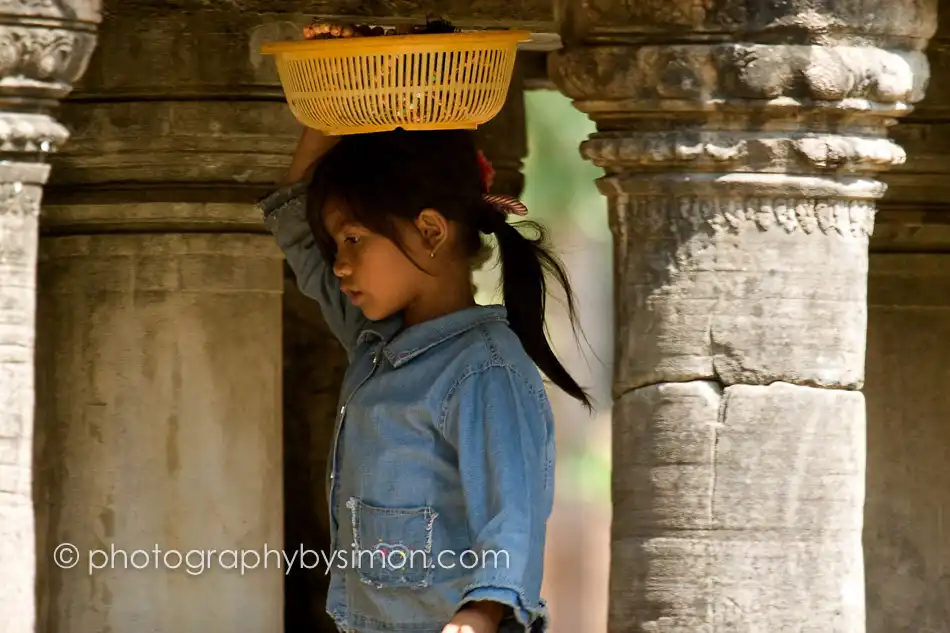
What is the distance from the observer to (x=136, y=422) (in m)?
5.95

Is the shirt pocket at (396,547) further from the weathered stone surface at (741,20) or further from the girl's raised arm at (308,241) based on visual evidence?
the weathered stone surface at (741,20)

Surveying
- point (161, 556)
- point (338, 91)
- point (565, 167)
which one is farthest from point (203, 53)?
point (565, 167)

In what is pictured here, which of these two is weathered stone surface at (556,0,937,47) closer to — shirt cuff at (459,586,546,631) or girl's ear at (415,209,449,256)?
girl's ear at (415,209,449,256)

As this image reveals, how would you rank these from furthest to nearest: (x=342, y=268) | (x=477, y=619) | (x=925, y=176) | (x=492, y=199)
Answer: (x=925, y=176) → (x=492, y=199) → (x=342, y=268) → (x=477, y=619)

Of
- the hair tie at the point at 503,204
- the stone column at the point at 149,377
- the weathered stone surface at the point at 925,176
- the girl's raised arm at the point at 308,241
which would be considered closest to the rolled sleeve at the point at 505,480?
the hair tie at the point at 503,204

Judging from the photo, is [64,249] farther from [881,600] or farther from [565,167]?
[565,167]

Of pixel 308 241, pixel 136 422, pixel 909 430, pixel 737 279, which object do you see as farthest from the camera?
pixel 909 430

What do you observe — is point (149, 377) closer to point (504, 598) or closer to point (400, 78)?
point (400, 78)

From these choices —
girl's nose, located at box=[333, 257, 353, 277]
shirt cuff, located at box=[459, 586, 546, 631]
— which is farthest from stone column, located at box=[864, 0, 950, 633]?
shirt cuff, located at box=[459, 586, 546, 631]

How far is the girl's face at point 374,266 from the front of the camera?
3.97 meters

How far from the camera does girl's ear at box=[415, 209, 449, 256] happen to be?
3.98 metres

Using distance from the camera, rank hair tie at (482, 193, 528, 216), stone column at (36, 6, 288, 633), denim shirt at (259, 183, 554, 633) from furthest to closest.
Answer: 1. stone column at (36, 6, 288, 633)
2. hair tie at (482, 193, 528, 216)
3. denim shirt at (259, 183, 554, 633)

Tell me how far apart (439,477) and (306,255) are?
678mm

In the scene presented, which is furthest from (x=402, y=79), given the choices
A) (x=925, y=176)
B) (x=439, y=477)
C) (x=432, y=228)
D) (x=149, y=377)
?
(x=925, y=176)
